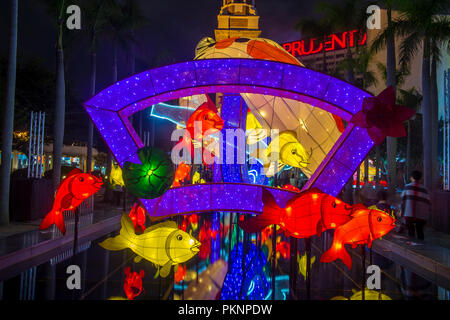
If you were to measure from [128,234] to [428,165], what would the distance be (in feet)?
44.3

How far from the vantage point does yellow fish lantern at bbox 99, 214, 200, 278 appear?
17.5 feet

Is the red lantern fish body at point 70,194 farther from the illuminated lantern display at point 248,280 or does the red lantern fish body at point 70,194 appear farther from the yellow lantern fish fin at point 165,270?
the illuminated lantern display at point 248,280

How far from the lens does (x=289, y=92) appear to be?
871 cm

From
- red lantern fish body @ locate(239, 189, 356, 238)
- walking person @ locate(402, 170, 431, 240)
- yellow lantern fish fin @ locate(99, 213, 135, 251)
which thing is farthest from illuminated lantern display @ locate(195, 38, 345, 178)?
yellow lantern fish fin @ locate(99, 213, 135, 251)

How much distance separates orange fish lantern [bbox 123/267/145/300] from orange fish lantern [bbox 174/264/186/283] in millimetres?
668

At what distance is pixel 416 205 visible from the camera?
9.97 meters

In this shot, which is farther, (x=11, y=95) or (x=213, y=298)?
(x=11, y=95)

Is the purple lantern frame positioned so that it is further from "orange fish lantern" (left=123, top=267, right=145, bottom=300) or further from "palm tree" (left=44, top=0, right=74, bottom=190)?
"palm tree" (left=44, top=0, right=74, bottom=190)

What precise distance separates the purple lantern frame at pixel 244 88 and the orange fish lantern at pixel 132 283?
2738 mm

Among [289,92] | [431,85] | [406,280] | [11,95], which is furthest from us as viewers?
[431,85]

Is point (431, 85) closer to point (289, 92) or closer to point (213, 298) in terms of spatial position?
point (289, 92)

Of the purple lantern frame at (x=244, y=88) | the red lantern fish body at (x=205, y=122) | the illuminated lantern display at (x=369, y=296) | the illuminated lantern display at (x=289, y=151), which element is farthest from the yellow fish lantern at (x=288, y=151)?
the illuminated lantern display at (x=369, y=296)

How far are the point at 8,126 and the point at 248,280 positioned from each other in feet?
34.1
